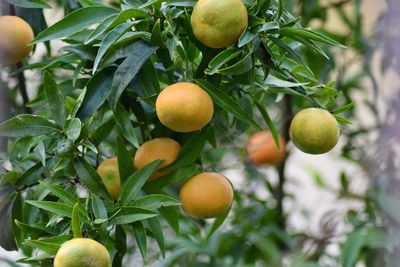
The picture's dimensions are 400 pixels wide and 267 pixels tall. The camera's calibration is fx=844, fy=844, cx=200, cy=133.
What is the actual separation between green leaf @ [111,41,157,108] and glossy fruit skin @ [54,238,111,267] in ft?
0.54

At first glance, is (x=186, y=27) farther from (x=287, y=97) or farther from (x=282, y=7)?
(x=287, y=97)

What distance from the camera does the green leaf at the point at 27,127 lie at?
0.80 meters

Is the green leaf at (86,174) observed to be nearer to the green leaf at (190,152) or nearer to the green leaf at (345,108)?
the green leaf at (190,152)

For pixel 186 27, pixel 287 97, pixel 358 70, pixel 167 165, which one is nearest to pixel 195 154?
pixel 167 165

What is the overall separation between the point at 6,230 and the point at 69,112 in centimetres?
15

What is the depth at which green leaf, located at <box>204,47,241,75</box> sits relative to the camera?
2.56ft

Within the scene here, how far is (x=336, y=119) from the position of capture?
90 centimetres

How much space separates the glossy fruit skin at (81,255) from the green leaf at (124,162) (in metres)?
0.14

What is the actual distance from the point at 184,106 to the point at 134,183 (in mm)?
102

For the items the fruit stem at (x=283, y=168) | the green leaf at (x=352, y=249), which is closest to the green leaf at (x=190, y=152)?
the green leaf at (x=352, y=249)

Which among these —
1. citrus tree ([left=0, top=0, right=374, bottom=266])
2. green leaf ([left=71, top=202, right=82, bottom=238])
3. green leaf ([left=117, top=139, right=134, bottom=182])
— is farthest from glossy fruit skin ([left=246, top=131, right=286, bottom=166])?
green leaf ([left=71, top=202, right=82, bottom=238])

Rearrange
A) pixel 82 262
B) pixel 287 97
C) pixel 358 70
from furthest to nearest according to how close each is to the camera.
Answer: pixel 358 70 → pixel 287 97 → pixel 82 262

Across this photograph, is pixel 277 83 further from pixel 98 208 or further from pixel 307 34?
pixel 98 208

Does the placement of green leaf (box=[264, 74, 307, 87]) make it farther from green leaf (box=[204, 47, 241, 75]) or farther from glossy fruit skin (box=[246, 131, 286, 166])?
glossy fruit skin (box=[246, 131, 286, 166])
